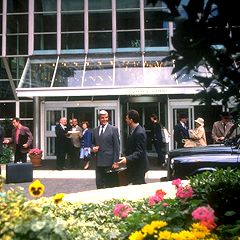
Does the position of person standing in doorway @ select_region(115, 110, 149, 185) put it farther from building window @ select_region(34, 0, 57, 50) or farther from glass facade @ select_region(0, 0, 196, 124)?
building window @ select_region(34, 0, 57, 50)

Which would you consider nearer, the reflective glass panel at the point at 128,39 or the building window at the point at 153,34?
the building window at the point at 153,34

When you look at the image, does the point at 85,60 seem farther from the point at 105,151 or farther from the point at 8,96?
the point at 105,151

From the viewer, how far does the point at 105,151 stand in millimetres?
6664

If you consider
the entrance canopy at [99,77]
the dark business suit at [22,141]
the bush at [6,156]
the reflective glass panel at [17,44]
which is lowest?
the bush at [6,156]

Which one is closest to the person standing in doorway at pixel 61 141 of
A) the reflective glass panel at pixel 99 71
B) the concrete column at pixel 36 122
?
the reflective glass panel at pixel 99 71

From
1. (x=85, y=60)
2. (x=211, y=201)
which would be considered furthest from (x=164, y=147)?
(x=211, y=201)

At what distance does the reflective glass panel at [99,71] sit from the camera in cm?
1599

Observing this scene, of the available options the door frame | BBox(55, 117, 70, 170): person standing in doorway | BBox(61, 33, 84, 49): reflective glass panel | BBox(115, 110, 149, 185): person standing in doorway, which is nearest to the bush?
the door frame

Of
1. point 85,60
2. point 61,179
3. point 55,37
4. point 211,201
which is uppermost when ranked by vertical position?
point 55,37

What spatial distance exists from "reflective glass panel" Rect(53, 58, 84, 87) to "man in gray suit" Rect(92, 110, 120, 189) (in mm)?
9207

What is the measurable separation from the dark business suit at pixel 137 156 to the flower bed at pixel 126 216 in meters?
1.27

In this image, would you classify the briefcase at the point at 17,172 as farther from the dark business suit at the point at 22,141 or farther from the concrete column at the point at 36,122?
the concrete column at the point at 36,122

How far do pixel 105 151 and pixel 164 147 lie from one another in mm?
7425

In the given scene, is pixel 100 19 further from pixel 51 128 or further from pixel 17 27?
pixel 51 128
